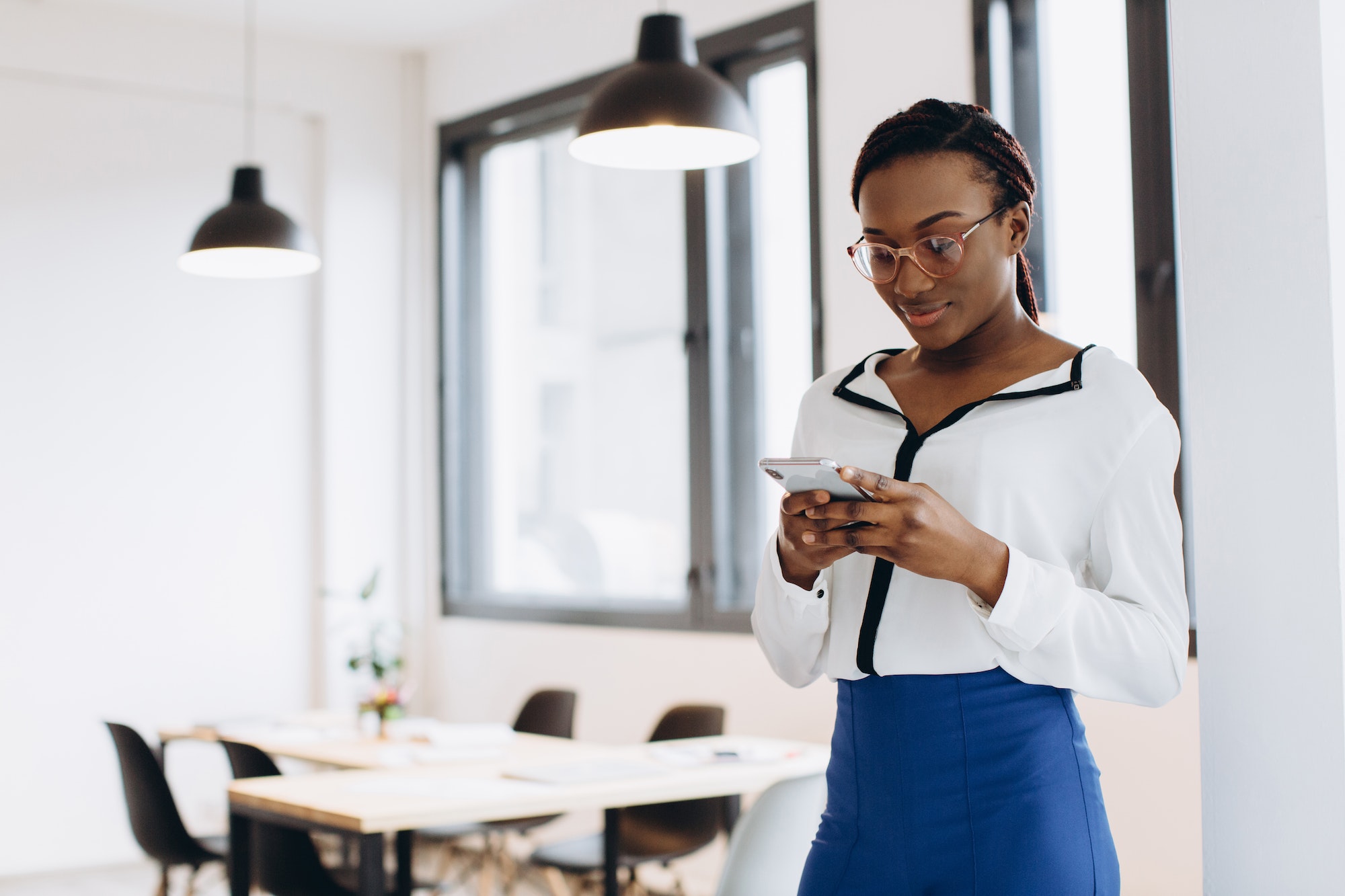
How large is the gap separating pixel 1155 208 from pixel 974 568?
8.88ft

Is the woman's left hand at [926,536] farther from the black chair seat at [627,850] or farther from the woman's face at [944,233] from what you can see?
the black chair seat at [627,850]

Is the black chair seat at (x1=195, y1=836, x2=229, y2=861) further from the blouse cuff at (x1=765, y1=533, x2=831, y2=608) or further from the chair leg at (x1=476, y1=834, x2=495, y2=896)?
the blouse cuff at (x1=765, y1=533, x2=831, y2=608)

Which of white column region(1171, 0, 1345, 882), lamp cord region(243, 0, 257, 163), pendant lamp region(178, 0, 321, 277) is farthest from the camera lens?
lamp cord region(243, 0, 257, 163)

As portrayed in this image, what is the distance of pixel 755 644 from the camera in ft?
15.1

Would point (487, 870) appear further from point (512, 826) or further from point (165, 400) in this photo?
point (165, 400)

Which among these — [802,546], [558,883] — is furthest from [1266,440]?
[558,883]

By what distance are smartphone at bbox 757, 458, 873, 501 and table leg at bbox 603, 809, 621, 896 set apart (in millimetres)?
2075

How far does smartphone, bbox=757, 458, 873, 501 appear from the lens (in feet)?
4.07

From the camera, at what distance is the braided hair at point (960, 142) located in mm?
1375

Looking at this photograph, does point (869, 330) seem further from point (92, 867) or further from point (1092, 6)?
point (92, 867)

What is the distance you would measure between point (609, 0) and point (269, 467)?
2527mm

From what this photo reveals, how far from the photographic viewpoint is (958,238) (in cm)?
134

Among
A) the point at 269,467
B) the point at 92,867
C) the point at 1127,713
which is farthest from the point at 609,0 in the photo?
the point at 92,867

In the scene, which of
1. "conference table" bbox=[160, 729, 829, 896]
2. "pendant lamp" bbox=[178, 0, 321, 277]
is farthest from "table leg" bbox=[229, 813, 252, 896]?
"pendant lamp" bbox=[178, 0, 321, 277]
